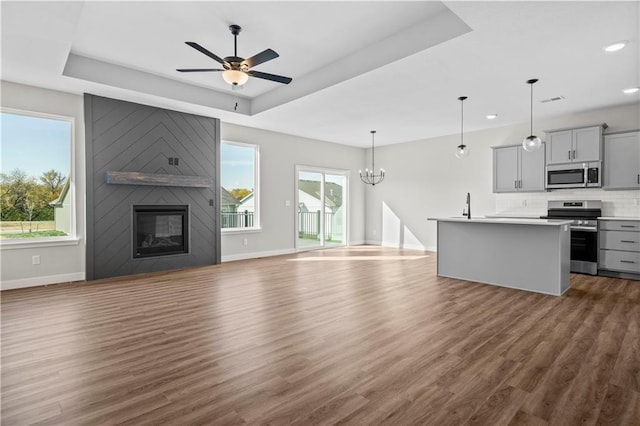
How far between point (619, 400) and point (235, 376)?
93.1 inches

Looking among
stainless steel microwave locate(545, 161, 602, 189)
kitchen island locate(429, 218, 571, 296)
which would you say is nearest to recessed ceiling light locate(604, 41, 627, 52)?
kitchen island locate(429, 218, 571, 296)

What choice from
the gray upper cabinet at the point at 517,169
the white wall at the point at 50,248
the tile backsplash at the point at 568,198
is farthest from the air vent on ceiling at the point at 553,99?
the white wall at the point at 50,248

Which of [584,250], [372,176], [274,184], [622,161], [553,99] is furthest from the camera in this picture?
[372,176]

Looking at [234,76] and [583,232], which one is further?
[583,232]

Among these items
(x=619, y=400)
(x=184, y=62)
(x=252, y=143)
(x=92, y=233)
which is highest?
(x=184, y=62)

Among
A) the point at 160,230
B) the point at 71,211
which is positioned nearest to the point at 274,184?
the point at 160,230

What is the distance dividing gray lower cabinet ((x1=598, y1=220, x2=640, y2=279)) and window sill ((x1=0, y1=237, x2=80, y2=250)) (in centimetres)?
821

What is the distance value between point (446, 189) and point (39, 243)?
7795 millimetres

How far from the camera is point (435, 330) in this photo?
10.2 feet

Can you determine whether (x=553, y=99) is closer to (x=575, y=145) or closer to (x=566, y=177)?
(x=575, y=145)

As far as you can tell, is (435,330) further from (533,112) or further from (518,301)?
(533,112)

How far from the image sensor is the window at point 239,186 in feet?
23.3

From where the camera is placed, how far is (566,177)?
595 centimetres

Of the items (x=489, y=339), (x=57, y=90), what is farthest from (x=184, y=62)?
(x=489, y=339)
